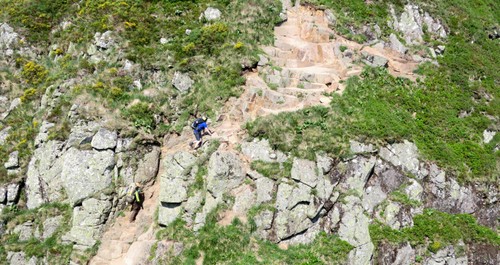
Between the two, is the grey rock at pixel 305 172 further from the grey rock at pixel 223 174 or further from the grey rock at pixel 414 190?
the grey rock at pixel 414 190

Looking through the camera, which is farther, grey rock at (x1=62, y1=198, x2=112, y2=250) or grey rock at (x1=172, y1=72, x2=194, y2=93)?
grey rock at (x1=172, y1=72, x2=194, y2=93)

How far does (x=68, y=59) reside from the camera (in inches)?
1204

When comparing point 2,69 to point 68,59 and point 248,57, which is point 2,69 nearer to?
point 68,59

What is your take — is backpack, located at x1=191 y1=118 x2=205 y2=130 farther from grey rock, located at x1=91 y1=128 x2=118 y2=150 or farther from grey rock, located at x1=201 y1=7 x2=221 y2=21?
grey rock, located at x1=201 y1=7 x2=221 y2=21

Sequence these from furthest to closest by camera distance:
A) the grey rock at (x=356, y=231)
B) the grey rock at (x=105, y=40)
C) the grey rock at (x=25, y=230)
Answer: the grey rock at (x=105, y=40), the grey rock at (x=25, y=230), the grey rock at (x=356, y=231)

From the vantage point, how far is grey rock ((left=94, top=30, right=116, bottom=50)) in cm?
2977

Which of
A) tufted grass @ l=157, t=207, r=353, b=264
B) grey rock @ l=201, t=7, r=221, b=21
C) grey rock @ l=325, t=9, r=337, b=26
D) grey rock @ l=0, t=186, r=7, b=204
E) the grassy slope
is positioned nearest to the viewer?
tufted grass @ l=157, t=207, r=353, b=264

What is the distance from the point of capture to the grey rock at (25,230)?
77.6ft

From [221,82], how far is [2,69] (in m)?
19.0

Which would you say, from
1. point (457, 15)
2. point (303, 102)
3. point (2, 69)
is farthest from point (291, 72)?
point (2, 69)

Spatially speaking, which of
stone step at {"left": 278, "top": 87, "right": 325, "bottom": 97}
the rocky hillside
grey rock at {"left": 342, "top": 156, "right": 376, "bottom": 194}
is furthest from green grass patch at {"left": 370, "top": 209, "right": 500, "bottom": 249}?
stone step at {"left": 278, "top": 87, "right": 325, "bottom": 97}

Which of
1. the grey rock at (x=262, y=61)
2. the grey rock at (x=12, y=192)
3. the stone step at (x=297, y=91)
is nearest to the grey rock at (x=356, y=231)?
the stone step at (x=297, y=91)

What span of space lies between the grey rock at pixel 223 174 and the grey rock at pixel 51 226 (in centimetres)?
933

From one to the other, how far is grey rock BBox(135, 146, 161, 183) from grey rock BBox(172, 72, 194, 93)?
5066 mm
